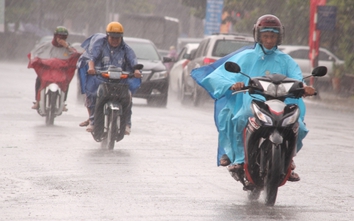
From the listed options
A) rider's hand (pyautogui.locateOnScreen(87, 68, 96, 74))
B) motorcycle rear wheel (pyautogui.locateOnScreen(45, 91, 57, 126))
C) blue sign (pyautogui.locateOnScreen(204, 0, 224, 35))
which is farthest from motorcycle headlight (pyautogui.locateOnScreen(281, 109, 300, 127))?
blue sign (pyautogui.locateOnScreen(204, 0, 224, 35))

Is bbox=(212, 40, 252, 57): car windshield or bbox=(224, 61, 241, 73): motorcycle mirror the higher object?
bbox=(224, 61, 241, 73): motorcycle mirror

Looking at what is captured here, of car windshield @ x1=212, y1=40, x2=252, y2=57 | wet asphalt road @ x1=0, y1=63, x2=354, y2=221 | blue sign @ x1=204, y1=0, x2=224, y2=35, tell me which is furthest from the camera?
blue sign @ x1=204, y1=0, x2=224, y2=35

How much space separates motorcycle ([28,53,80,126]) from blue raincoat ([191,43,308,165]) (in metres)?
7.61

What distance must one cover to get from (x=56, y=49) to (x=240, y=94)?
854 centimetres

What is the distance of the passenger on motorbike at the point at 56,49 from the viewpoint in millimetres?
16438

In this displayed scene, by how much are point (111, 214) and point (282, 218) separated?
1285 mm

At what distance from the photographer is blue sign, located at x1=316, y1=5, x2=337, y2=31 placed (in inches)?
1176

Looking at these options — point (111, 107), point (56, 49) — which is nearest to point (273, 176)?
point (111, 107)

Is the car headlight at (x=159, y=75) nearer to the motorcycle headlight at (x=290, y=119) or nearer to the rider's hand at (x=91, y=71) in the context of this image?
the rider's hand at (x=91, y=71)

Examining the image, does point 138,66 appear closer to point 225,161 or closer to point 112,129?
point 112,129

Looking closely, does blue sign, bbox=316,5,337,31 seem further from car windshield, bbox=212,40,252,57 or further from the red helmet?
the red helmet

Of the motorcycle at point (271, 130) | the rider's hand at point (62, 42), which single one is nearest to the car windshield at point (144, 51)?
the rider's hand at point (62, 42)

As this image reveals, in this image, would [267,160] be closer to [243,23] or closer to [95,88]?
[95,88]

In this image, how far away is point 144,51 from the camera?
2362cm
